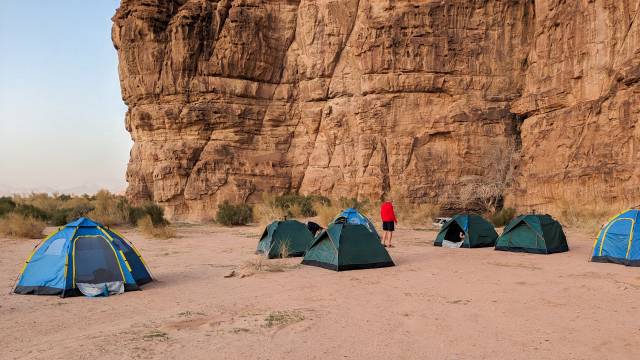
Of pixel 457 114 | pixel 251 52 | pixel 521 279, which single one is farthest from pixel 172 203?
pixel 521 279

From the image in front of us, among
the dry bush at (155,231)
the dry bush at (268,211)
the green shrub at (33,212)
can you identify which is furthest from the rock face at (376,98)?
the dry bush at (155,231)

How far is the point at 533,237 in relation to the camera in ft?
45.1

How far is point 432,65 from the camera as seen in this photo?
28.2 metres

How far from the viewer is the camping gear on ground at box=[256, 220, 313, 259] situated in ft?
42.5

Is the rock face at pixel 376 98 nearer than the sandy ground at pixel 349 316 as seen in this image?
No

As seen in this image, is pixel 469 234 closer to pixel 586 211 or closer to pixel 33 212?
pixel 586 211

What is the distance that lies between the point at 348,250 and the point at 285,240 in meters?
2.74

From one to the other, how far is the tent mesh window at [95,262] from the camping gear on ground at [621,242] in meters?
10.8

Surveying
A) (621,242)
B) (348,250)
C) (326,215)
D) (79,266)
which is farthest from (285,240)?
(326,215)

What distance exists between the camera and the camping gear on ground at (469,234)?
15.3 m

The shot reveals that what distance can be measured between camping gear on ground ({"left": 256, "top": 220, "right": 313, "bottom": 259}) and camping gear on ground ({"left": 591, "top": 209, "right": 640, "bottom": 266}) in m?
7.30

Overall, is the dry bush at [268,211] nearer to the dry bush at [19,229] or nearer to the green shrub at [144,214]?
the green shrub at [144,214]

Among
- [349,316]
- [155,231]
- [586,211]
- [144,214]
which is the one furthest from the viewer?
[144,214]

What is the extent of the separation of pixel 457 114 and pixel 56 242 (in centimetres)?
2323
